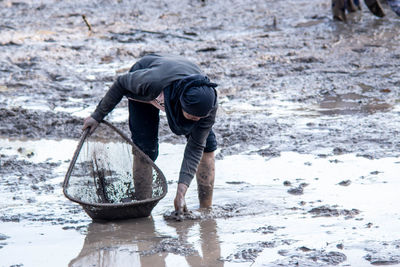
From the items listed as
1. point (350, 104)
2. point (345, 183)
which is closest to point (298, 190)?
point (345, 183)

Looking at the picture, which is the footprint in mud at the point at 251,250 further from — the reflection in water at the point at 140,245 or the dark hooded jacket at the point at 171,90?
the dark hooded jacket at the point at 171,90

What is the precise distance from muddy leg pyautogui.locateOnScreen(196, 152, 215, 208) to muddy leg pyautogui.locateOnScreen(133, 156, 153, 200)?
0.34m

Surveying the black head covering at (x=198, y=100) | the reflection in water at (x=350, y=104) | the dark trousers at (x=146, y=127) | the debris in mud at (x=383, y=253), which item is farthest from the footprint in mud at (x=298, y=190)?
the reflection in water at (x=350, y=104)

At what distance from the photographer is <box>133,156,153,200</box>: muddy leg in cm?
477

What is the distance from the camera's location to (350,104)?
7.40 meters

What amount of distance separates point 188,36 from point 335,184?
6862 mm

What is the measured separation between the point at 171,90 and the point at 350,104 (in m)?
3.75

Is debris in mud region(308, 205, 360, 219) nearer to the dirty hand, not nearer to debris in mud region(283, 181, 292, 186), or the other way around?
debris in mud region(283, 181, 292, 186)

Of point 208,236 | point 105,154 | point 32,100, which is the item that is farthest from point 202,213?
point 32,100

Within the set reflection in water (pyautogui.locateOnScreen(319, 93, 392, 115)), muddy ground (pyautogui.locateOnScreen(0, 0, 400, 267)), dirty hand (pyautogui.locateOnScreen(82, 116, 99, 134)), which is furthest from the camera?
reflection in water (pyautogui.locateOnScreen(319, 93, 392, 115))

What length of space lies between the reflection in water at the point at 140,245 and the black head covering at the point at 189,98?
2.22 feet

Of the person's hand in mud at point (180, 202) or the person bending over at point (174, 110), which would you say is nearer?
the person bending over at point (174, 110)

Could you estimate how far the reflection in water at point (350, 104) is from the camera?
23.4 feet

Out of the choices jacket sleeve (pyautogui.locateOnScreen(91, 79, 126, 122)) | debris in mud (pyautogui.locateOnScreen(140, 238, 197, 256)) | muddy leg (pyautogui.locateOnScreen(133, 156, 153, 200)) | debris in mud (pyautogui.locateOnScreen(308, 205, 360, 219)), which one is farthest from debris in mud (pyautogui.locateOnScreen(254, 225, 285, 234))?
jacket sleeve (pyautogui.locateOnScreen(91, 79, 126, 122))
